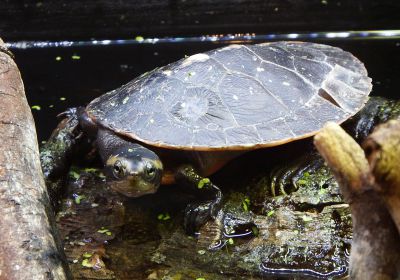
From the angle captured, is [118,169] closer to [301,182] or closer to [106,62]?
[301,182]

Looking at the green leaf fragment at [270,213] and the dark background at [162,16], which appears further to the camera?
the dark background at [162,16]

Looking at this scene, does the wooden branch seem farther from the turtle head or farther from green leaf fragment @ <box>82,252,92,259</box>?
green leaf fragment @ <box>82,252,92,259</box>

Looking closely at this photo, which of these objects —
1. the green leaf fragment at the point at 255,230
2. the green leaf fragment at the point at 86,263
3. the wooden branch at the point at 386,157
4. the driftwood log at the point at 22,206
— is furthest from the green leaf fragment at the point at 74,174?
the wooden branch at the point at 386,157

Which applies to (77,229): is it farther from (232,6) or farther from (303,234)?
(232,6)

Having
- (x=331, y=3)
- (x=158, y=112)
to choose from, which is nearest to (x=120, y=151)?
(x=158, y=112)

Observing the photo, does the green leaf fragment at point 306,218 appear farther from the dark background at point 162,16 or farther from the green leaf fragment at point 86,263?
the dark background at point 162,16

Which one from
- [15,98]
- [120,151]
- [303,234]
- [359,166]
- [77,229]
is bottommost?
→ [77,229]
